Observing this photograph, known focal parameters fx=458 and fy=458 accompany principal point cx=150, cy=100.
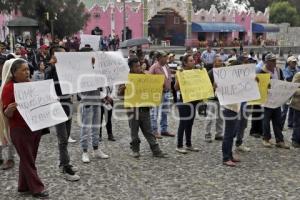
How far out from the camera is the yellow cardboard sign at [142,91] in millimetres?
7242

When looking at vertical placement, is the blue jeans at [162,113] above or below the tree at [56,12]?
below

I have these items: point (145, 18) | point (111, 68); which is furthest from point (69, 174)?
point (145, 18)

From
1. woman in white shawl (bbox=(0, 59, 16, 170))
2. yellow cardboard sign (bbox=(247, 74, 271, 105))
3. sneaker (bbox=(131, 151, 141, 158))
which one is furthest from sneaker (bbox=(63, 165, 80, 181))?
yellow cardboard sign (bbox=(247, 74, 271, 105))

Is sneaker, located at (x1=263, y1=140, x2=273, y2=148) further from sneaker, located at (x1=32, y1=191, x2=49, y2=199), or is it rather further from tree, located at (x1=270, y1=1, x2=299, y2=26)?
tree, located at (x1=270, y1=1, x2=299, y2=26)

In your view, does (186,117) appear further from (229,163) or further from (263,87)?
(263,87)

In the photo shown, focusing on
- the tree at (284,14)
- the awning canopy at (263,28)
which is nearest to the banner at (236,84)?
the awning canopy at (263,28)

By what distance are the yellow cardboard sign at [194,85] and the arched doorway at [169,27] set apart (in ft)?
140

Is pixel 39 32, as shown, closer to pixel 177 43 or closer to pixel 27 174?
pixel 177 43

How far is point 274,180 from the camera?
6344mm

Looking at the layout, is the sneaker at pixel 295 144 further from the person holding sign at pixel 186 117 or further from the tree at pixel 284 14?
the tree at pixel 284 14

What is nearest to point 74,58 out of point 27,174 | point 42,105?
point 42,105

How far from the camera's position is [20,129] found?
5.30 metres

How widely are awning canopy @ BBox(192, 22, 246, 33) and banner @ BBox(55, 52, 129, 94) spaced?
4319 cm

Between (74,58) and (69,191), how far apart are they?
1901mm
